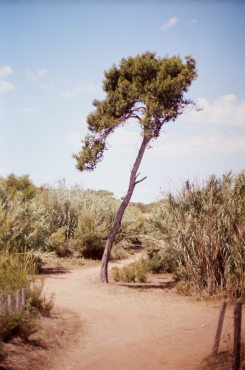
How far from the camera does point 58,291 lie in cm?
1002

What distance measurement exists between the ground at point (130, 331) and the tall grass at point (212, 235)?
693 millimetres

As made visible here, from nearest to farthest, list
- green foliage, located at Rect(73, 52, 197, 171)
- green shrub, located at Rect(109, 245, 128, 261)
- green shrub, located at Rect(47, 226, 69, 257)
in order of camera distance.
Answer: green foliage, located at Rect(73, 52, 197, 171)
green shrub, located at Rect(47, 226, 69, 257)
green shrub, located at Rect(109, 245, 128, 261)

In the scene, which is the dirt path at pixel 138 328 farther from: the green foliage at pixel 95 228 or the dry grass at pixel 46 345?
the green foliage at pixel 95 228

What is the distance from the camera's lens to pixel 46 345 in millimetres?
5117

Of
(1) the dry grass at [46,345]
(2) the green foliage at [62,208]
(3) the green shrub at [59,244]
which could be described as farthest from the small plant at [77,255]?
(1) the dry grass at [46,345]

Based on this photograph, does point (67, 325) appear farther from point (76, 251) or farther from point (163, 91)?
point (76, 251)

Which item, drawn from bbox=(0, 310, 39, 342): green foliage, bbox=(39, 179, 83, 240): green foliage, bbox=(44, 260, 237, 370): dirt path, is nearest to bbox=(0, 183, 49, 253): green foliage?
bbox=(44, 260, 237, 370): dirt path

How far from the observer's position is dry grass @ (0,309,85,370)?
433cm

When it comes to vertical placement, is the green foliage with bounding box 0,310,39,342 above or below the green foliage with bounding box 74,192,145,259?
below

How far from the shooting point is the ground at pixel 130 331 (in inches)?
185

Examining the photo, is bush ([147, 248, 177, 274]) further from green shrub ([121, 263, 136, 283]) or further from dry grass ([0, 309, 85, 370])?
dry grass ([0, 309, 85, 370])

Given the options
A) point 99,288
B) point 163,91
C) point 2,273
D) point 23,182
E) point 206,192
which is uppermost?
point 163,91

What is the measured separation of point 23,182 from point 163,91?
15.4m

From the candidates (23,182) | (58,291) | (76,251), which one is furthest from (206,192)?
(23,182)
